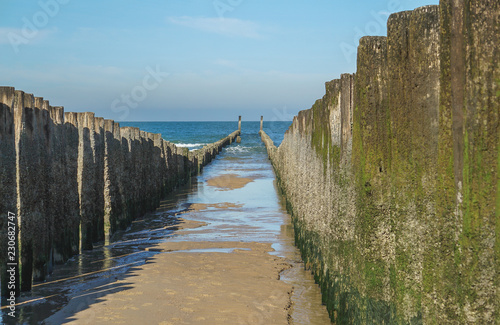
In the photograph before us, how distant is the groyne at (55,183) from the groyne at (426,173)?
11.2ft

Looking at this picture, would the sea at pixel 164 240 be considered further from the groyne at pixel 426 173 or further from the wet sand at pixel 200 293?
the groyne at pixel 426 173

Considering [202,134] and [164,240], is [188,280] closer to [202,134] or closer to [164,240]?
[164,240]

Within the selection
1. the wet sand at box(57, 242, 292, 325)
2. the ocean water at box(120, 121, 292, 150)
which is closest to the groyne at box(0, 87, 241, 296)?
the wet sand at box(57, 242, 292, 325)

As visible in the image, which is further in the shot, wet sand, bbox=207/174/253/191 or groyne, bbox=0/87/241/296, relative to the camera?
wet sand, bbox=207/174/253/191

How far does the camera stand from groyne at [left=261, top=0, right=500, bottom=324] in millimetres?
2400

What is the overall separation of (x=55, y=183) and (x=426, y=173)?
510 centimetres

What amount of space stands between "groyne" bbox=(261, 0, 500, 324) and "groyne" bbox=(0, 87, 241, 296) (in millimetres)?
3406

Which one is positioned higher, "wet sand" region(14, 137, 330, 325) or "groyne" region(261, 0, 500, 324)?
"groyne" region(261, 0, 500, 324)

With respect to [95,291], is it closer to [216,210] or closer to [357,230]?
[357,230]

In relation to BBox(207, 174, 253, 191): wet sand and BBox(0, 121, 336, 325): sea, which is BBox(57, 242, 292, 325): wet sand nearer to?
BBox(0, 121, 336, 325): sea

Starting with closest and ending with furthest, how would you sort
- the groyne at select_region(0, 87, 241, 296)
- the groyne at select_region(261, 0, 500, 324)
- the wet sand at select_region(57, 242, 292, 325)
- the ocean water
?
the groyne at select_region(261, 0, 500, 324)
the wet sand at select_region(57, 242, 292, 325)
the groyne at select_region(0, 87, 241, 296)
the ocean water

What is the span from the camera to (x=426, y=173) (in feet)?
9.36

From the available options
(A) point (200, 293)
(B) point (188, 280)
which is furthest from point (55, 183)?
(A) point (200, 293)

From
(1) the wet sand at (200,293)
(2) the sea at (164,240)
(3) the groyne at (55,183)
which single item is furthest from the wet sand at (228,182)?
(1) the wet sand at (200,293)
